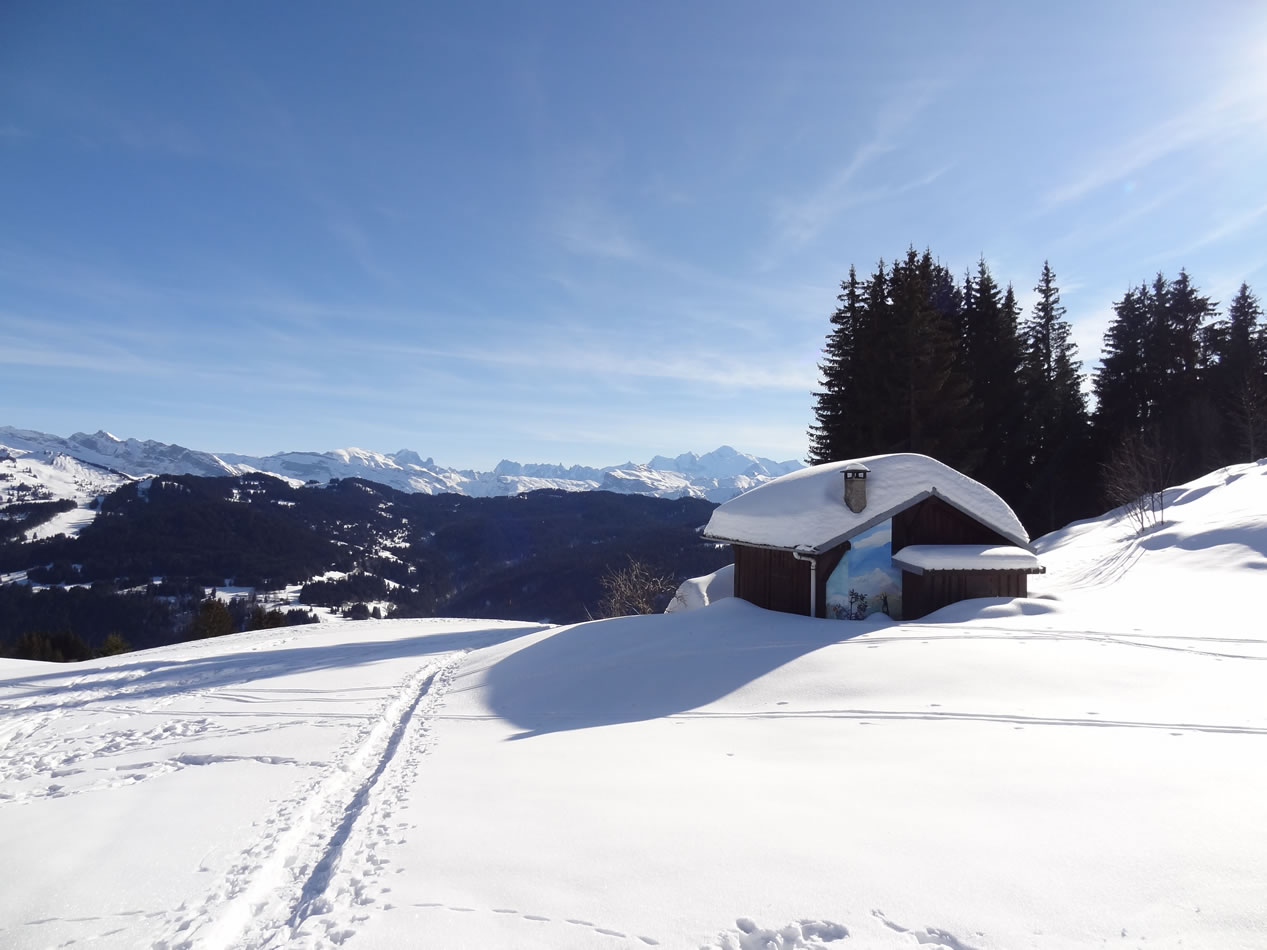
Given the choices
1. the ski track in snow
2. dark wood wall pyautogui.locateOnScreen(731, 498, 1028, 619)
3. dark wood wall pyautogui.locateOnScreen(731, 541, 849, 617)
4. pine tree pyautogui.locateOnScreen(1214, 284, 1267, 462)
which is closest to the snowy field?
the ski track in snow

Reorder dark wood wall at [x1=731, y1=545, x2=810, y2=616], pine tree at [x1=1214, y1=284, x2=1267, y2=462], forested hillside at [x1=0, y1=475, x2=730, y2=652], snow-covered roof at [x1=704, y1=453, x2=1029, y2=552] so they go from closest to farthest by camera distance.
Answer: snow-covered roof at [x1=704, y1=453, x2=1029, y2=552] < dark wood wall at [x1=731, y1=545, x2=810, y2=616] < pine tree at [x1=1214, y1=284, x2=1267, y2=462] < forested hillside at [x1=0, y1=475, x2=730, y2=652]

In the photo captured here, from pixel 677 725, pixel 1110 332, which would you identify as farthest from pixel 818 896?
pixel 1110 332

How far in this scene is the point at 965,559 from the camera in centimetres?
1586

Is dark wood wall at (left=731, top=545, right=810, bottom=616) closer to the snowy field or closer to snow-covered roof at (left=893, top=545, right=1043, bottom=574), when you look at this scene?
the snowy field

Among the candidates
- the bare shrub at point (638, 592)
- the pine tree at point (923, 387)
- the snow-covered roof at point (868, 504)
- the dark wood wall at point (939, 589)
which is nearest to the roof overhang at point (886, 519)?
the snow-covered roof at point (868, 504)

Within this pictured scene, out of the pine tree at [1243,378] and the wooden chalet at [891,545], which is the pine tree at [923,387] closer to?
the wooden chalet at [891,545]

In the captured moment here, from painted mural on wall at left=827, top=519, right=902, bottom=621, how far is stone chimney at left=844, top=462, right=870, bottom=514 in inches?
30.6

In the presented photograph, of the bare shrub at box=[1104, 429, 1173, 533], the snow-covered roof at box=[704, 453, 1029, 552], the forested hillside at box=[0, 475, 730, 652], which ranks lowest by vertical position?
the forested hillside at box=[0, 475, 730, 652]

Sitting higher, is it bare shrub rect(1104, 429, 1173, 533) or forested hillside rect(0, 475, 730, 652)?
bare shrub rect(1104, 429, 1173, 533)

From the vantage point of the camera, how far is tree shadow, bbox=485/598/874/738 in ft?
37.6

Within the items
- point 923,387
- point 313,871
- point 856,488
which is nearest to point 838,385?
point 923,387

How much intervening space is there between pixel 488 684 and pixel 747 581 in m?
8.79

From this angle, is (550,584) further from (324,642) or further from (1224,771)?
(1224,771)

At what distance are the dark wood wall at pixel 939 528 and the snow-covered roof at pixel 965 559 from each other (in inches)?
19.2
